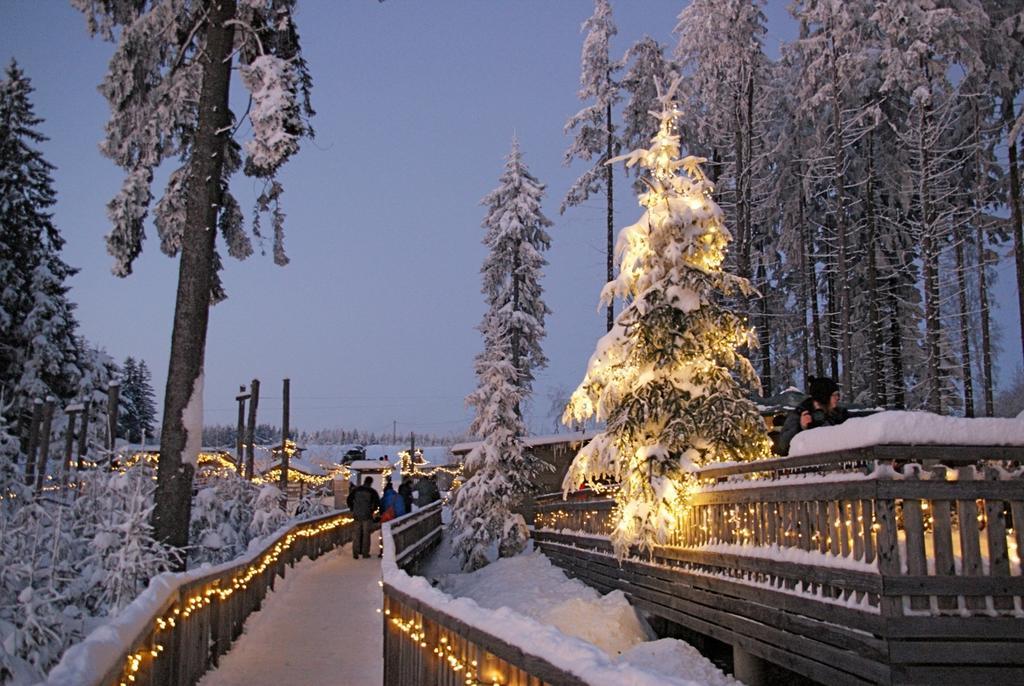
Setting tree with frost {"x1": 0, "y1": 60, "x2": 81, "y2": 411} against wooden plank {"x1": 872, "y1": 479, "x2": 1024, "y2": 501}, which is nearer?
wooden plank {"x1": 872, "y1": 479, "x2": 1024, "y2": 501}

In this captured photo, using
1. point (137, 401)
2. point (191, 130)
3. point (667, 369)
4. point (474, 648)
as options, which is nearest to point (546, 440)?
point (667, 369)

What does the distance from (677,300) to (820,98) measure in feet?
61.3

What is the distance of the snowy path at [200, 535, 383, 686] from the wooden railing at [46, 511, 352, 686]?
270mm

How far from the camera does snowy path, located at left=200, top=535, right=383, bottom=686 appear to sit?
9.30 meters

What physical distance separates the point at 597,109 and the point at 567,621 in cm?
2270

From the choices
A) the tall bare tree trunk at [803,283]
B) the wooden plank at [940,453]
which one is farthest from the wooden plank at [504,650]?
the tall bare tree trunk at [803,283]

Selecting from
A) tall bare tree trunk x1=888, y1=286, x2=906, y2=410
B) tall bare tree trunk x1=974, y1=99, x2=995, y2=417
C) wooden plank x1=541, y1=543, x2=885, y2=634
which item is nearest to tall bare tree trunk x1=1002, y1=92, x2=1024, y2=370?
tall bare tree trunk x1=974, y1=99, x2=995, y2=417

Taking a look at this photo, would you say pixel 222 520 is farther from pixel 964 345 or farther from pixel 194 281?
pixel 964 345

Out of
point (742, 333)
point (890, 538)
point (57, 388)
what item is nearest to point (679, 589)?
point (742, 333)

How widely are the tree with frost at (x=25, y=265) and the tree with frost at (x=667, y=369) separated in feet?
108

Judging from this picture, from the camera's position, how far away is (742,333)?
12.7 metres

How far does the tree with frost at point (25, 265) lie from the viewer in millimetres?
38094

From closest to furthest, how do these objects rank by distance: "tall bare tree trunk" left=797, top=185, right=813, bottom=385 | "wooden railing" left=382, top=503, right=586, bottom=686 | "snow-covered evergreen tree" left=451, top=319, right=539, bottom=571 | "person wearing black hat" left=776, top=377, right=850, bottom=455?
"wooden railing" left=382, top=503, right=586, bottom=686
"person wearing black hat" left=776, top=377, right=850, bottom=455
"snow-covered evergreen tree" left=451, top=319, right=539, bottom=571
"tall bare tree trunk" left=797, top=185, right=813, bottom=385

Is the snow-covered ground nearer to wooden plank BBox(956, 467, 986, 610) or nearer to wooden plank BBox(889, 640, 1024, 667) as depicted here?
wooden plank BBox(889, 640, 1024, 667)
